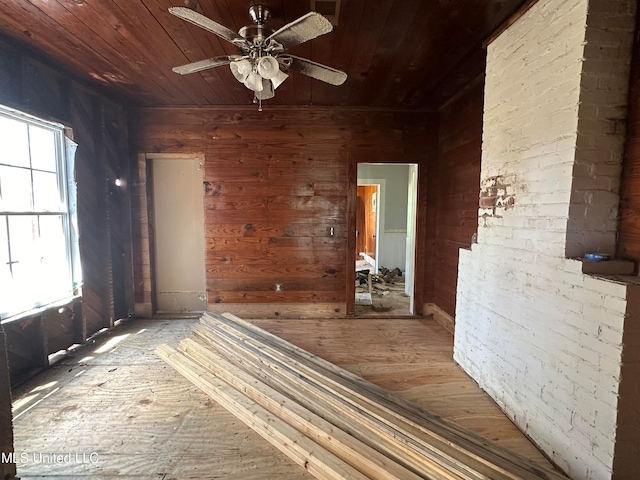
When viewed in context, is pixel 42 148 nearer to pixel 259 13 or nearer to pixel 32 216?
pixel 32 216

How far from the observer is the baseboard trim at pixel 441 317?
3326 mm

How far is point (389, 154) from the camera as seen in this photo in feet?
12.2

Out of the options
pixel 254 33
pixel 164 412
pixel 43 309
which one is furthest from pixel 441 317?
pixel 43 309

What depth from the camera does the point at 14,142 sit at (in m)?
2.38

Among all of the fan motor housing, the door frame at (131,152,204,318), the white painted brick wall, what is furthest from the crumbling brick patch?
the door frame at (131,152,204,318)

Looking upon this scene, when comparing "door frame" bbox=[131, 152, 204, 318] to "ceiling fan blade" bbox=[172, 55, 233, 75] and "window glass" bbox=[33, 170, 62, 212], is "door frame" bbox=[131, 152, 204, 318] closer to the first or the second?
"window glass" bbox=[33, 170, 62, 212]

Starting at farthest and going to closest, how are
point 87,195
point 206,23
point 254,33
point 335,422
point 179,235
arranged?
1. point 179,235
2. point 87,195
3. point 254,33
4. point 335,422
5. point 206,23

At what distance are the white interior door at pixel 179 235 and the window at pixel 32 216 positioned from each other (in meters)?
1.05

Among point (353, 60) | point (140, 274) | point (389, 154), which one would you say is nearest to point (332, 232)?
point (389, 154)

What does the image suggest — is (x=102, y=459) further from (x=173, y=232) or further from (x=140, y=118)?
(x=140, y=118)

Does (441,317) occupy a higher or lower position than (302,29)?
lower

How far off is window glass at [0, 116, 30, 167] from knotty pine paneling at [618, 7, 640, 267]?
4.05 meters

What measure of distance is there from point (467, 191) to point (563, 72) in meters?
1.46

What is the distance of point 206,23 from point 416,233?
3079mm
